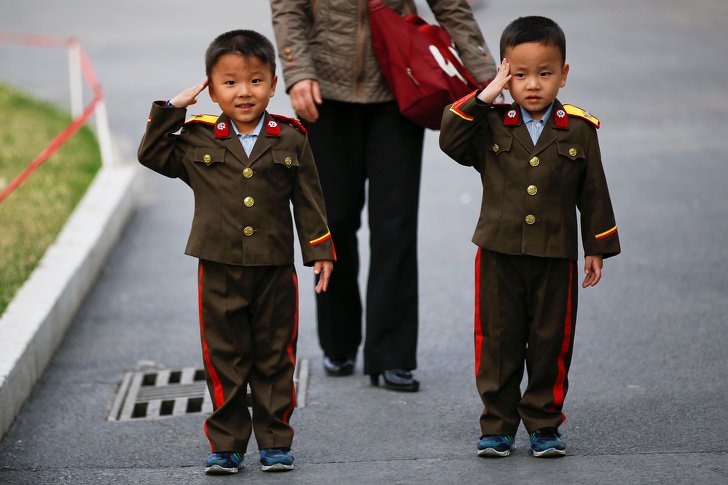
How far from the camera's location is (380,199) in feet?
17.9

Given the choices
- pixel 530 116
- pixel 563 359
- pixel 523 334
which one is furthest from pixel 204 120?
pixel 563 359

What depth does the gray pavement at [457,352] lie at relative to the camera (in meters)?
4.61

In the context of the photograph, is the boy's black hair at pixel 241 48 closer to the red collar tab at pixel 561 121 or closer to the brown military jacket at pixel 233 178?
the brown military jacket at pixel 233 178

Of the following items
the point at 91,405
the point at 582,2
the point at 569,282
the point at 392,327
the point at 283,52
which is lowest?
the point at 91,405

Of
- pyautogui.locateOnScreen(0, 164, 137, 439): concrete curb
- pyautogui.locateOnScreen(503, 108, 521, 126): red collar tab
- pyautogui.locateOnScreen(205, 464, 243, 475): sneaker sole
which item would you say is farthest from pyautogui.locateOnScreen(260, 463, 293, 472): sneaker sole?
pyautogui.locateOnScreen(503, 108, 521, 126): red collar tab

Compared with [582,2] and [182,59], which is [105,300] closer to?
[182,59]

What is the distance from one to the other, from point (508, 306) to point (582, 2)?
15836 mm

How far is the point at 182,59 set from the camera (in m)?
15.2

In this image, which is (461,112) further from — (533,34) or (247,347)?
(247,347)

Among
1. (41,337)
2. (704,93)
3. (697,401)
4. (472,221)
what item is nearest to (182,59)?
(704,93)

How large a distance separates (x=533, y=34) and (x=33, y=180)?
599 cm

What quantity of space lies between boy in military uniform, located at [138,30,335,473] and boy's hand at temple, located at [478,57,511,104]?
0.66 metres

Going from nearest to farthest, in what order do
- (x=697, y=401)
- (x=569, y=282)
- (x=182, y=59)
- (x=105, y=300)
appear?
(x=569, y=282), (x=697, y=401), (x=105, y=300), (x=182, y=59)

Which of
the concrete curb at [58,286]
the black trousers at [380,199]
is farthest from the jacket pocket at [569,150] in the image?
the concrete curb at [58,286]
